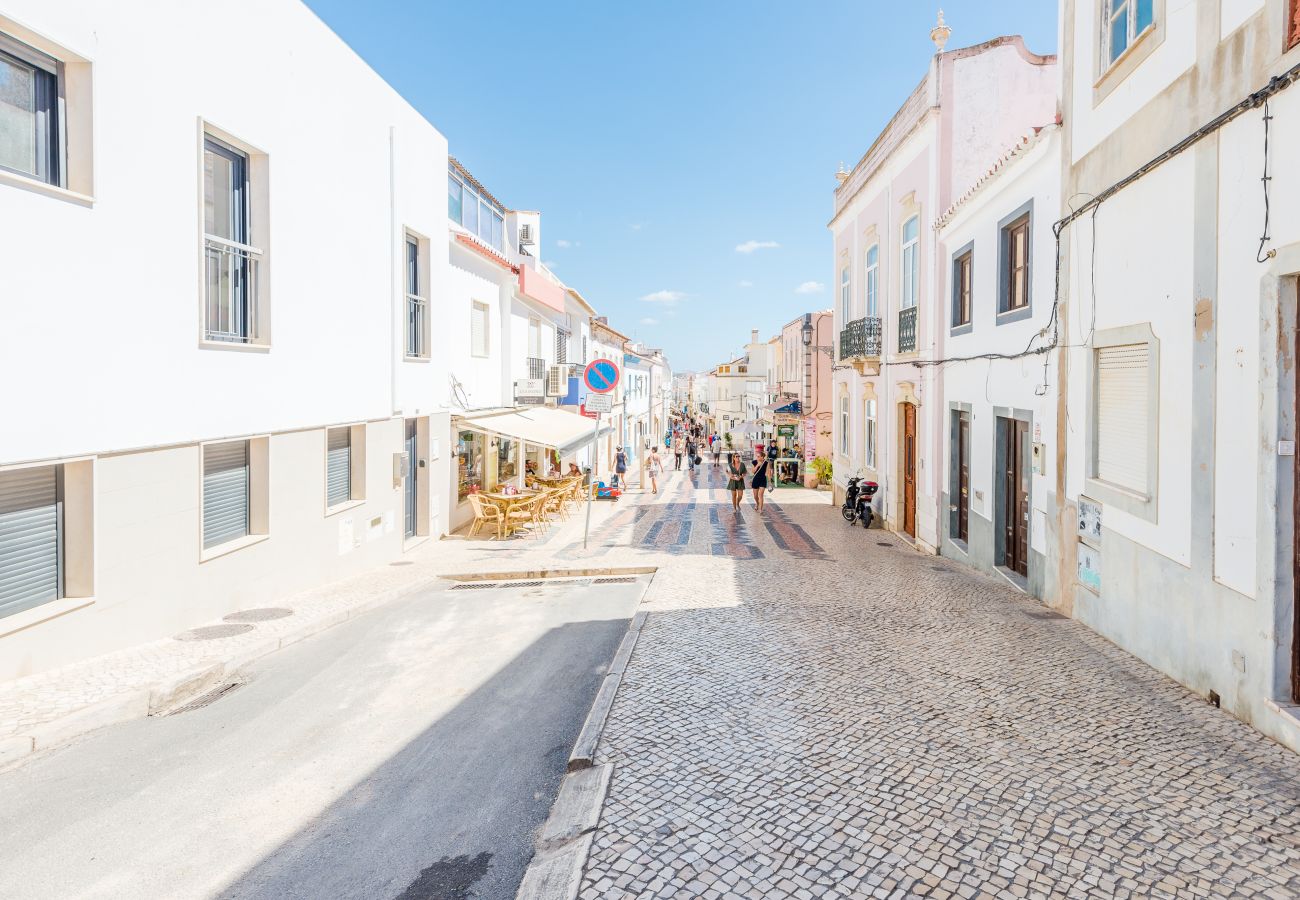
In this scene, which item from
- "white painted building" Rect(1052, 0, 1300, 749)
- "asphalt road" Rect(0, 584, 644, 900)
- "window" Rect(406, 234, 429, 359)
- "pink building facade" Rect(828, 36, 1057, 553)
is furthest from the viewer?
"pink building facade" Rect(828, 36, 1057, 553)

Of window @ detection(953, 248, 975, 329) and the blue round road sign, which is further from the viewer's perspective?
the blue round road sign

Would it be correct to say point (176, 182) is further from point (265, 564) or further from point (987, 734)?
point (987, 734)

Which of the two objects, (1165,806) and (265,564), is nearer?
(1165,806)

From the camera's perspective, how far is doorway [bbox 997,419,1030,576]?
1036 cm

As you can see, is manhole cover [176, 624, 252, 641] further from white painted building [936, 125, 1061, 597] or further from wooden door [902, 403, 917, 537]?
wooden door [902, 403, 917, 537]

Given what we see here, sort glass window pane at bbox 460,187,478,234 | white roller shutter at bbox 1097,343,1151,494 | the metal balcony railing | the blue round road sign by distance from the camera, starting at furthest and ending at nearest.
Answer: the metal balcony railing < glass window pane at bbox 460,187,478,234 < the blue round road sign < white roller shutter at bbox 1097,343,1151,494

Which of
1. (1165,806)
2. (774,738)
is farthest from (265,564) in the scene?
(1165,806)

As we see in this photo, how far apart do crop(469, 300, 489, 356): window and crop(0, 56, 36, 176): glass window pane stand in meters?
10.4

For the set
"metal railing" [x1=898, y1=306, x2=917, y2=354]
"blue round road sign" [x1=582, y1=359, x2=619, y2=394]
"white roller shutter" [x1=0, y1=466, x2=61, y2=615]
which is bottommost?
"white roller shutter" [x1=0, y1=466, x2=61, y2=615]

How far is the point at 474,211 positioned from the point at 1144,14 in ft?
46.0

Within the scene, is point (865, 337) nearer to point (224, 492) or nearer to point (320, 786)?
point (224, 492)

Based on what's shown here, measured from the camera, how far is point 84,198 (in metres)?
6.41

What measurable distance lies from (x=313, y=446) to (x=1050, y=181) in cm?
979

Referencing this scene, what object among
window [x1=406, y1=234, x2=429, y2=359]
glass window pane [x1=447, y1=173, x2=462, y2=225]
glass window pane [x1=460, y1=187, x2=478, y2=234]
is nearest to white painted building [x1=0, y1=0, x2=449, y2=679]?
window [x1=406, y1=234, x2=429, y2=359]
